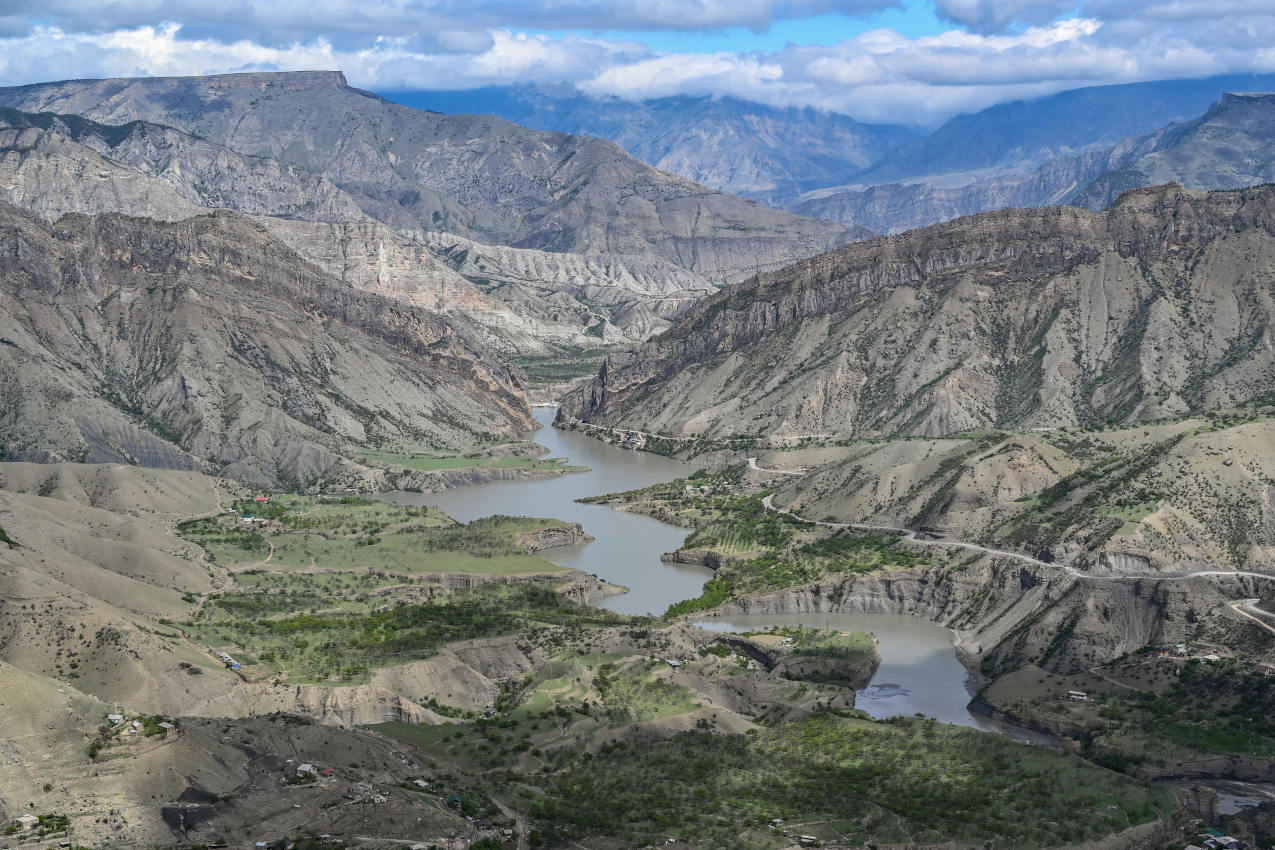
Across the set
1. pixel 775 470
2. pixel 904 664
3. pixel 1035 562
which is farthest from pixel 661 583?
pixel 775 470

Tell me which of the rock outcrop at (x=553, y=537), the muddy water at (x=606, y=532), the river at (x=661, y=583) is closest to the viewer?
the river at (x=661, y=583)

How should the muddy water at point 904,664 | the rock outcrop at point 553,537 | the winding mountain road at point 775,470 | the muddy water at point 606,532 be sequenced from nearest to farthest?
1. the muddy water at point 904,664
2. the muddy water at point 606,532
3. the rock outcrop at point 553,537
4. the winding mountain road at point 775,470

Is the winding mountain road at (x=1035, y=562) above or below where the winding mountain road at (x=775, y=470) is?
above

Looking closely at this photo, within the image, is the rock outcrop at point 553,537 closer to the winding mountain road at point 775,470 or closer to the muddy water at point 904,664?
the muddy water at point 904,664

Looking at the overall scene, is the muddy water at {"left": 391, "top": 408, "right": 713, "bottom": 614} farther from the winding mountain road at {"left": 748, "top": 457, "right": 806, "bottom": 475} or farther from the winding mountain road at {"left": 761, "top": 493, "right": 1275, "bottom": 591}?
the winding mountain road at {"left": 761, "top": 493, "right": 1275, "bottom": 591}

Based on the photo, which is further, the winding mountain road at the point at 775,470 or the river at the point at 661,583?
the winding mountain road at the point at 775,470

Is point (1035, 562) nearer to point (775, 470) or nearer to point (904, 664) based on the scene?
point (904, 664)

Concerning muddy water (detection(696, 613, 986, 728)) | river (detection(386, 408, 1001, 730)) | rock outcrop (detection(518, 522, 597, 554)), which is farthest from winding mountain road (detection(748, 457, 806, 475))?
muddy water (detection(696, 613, 986, 728))

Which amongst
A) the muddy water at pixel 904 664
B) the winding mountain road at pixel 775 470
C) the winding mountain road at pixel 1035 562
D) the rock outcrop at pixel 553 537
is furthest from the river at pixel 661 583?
the winding mountain road at pixel 775 470
